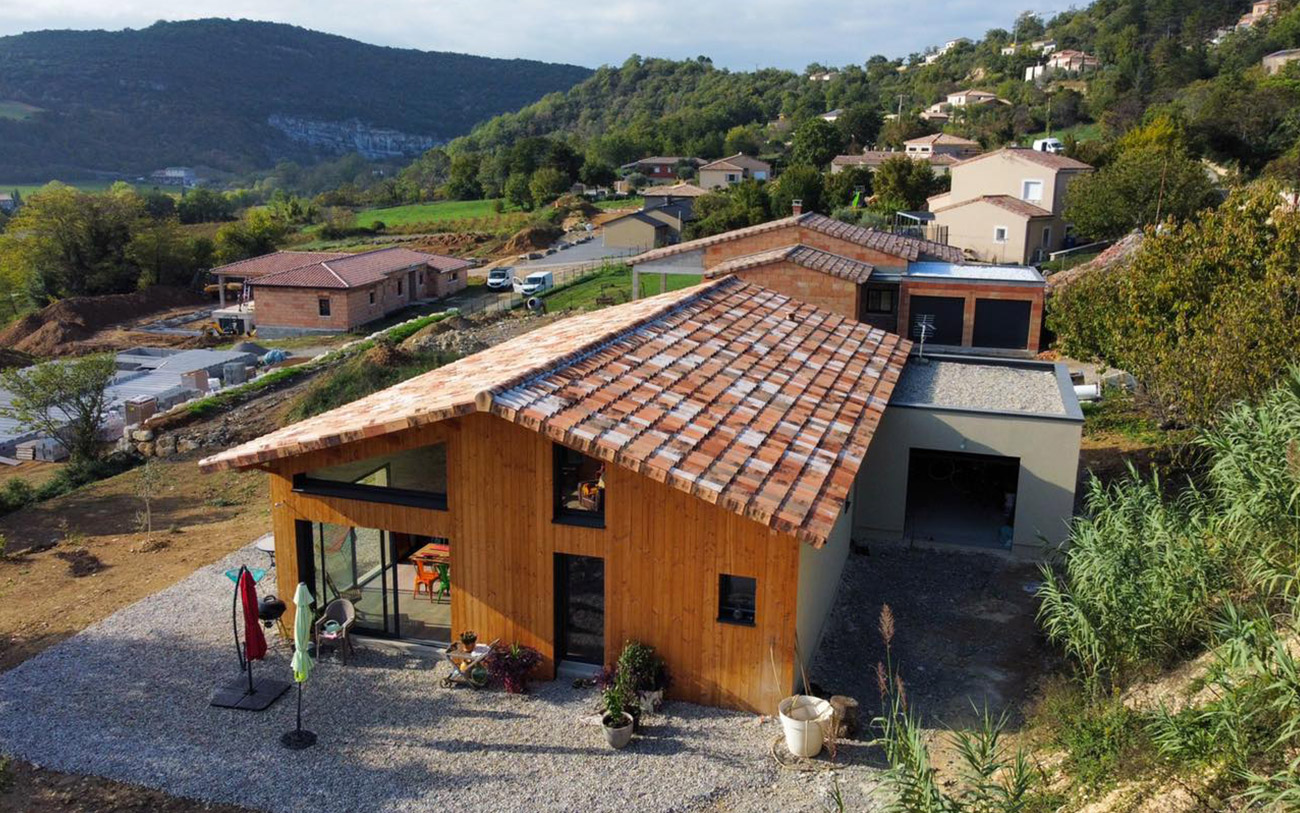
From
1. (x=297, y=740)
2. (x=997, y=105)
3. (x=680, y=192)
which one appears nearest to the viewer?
(x=297, y=740)

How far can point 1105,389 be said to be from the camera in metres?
25.8

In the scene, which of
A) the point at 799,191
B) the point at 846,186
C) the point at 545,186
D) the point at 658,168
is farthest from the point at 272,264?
the point at 658,168

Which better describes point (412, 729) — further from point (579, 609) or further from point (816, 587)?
point (816, 587)

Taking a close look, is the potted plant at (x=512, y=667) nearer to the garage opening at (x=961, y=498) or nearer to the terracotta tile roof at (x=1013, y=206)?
the garage opening at (x=961, y=498)

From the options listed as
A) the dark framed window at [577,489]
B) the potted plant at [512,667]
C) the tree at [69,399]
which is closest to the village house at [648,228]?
the tree at [69,399]

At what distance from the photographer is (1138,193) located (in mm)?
49156

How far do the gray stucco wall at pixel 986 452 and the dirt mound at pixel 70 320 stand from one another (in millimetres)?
51257

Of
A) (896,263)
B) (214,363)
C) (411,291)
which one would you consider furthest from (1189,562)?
(411,291)

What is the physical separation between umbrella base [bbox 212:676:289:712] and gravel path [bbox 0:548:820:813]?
11 centimetres

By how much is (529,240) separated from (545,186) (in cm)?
2045

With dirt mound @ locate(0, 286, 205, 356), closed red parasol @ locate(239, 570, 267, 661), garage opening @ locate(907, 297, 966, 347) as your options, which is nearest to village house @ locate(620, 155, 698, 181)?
dirt mound @ locate(0, 286, 205, 356)

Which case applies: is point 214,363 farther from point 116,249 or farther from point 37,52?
point 37,52

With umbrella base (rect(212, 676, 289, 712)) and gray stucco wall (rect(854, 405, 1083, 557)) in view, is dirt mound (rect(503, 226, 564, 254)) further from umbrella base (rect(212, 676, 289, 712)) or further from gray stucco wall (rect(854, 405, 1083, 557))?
umbrella base (rect(212, 676, 289, 712))

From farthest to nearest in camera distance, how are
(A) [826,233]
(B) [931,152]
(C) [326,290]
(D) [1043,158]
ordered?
(B) [931,152] < (D) [1043,158] < (C) [326,290] < (A) [826,233]
